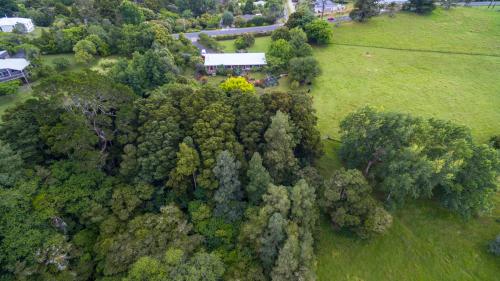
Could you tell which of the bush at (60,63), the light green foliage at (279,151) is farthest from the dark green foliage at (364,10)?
the bush at (60,63)

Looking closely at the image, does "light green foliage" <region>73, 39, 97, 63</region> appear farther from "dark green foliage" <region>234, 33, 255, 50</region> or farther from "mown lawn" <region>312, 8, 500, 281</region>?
"mown lawn" <region>312, 8, 500, 281</region>

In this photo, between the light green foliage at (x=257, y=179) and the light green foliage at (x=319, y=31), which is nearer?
the light green foliage at (x=257, y=179)

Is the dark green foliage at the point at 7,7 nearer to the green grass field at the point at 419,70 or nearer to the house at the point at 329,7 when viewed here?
the green grass field at the point at 419,70

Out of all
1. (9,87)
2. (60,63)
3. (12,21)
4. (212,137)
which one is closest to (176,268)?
(212,137)

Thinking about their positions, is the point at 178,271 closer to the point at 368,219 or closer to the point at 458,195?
the point at 368,219

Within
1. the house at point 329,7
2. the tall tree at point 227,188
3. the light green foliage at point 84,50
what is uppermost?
the house at point 329,7

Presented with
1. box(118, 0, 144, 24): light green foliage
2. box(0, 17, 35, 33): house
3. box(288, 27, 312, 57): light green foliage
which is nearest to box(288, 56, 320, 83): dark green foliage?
box(288, 27, 312, 57): light green foliage

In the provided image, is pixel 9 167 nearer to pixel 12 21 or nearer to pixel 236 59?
pixel 236 59
